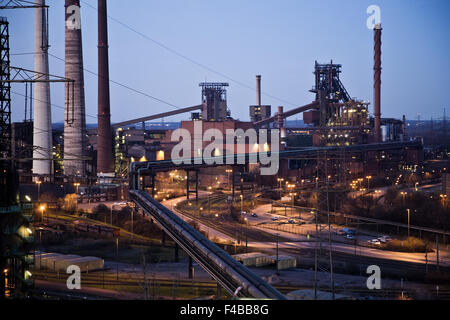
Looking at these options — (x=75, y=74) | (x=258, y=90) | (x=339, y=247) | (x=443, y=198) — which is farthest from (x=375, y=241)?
(x=258, y=90)

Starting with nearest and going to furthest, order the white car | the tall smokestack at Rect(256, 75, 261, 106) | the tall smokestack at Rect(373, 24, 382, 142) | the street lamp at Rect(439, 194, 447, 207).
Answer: the white car
the street lamp at Rect(439, 194, 447, 207)
the tall smokestack at Rect(373, 24, 382, 142)
the tall smokestack at Rect(256, 75, 261, 106)

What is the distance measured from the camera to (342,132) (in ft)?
136

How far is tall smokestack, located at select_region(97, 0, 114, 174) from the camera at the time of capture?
2802 cm

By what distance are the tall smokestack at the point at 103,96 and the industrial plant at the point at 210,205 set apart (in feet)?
0.19

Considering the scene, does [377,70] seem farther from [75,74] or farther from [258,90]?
[258,90]

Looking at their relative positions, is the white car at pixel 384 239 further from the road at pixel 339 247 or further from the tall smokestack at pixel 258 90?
the tall smokestack at pixel 258 90

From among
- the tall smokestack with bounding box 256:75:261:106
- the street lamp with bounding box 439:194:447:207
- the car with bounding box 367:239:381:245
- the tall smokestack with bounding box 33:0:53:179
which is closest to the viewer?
the car with bounding box 367:239:381:245

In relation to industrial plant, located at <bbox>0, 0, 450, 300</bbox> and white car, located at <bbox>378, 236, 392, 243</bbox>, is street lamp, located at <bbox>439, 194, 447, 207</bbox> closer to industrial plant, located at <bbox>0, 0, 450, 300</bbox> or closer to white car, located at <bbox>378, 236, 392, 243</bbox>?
industrial plant, located at <bbox>0, 0, 450, 300</bbox>

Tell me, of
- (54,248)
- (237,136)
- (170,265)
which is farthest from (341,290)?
(237,136)

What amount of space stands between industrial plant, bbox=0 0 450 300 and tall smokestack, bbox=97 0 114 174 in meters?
0.06

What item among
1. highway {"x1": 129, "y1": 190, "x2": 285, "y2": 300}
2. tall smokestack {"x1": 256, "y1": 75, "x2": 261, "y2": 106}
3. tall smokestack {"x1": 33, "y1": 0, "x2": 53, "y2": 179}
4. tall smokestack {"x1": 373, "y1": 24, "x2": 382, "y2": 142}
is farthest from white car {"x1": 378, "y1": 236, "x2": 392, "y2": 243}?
tall smokestack {"x1": 256, "y1": 75, "x2": 261, "y2": 106}

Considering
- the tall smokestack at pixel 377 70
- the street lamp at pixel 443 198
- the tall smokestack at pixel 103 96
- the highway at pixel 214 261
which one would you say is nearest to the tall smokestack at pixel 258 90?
the tall smokestack at pixel 377 70
